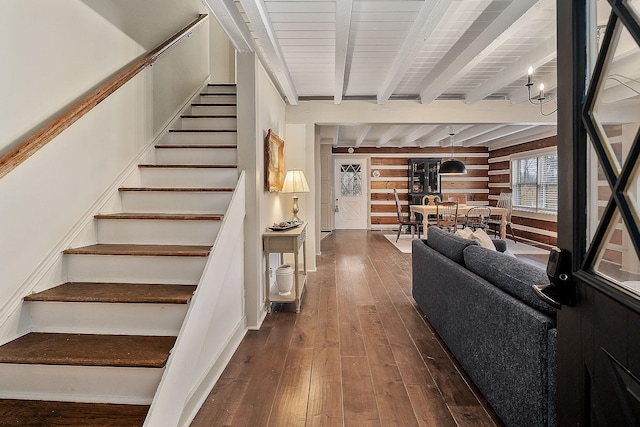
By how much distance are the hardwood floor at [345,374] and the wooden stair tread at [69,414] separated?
0.38 metres

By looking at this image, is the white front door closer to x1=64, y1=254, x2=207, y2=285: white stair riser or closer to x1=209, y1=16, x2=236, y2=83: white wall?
x1=209, y1=16, x2=236, y2=83: white wall

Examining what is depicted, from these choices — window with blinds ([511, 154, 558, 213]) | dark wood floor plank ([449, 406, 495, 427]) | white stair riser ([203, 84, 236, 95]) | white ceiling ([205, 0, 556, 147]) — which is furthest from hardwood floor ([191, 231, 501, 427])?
window with blinds ([511, 154, 558, 213])

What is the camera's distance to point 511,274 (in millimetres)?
1744

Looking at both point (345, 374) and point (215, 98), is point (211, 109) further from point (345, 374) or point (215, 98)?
point (345, 374)

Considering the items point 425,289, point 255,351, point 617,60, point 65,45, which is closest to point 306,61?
point 65,45

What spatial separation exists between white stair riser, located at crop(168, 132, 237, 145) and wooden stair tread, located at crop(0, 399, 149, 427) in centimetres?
246

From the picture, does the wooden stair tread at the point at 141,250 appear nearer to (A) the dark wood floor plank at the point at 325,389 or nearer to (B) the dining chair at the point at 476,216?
(A) the dark wood floor plank at the point at 325,389

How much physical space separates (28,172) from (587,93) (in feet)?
7.70

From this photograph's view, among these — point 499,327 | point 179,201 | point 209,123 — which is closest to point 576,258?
point 499,327

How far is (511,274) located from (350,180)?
846 cm

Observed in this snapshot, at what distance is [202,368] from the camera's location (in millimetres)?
1953

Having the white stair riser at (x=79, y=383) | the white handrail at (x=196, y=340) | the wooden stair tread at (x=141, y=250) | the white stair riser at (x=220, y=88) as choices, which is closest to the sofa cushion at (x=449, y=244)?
the white handrail at (x=196, y=340)

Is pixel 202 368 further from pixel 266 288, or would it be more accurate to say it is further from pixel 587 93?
pixel 587 93

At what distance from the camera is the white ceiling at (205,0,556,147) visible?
2.31m
